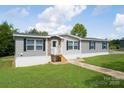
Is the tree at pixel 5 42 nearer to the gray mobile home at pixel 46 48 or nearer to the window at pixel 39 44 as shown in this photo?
the gray mobile home at pixel 46 48

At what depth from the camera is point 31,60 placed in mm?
16828

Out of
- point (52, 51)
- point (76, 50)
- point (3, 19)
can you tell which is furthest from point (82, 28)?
point (52, 51)

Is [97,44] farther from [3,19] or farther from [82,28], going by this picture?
[3,19]

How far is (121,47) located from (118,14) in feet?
73.3

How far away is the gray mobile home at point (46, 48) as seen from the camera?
16.0 meters

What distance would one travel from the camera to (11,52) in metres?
30.7

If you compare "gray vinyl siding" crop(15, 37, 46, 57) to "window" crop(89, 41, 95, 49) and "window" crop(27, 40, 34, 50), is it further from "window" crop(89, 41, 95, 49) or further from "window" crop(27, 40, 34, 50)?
"window" crop(89, 41, 95, 49)

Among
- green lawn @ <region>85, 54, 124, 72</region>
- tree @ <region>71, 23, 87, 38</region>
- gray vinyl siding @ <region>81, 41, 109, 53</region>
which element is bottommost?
green lawn @ <region>85, 54, 124, 72</region>

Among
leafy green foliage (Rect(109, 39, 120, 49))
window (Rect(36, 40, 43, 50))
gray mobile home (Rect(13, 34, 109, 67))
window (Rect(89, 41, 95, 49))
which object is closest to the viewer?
gray mobile home (Rect(13, 34, 109, 67))

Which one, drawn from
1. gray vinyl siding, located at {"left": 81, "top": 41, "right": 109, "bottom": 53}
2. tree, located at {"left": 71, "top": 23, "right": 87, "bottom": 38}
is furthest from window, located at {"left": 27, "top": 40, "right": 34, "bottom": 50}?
tree, located at {"left": 71, "top": 23, "right": 87, "bottom": 38}

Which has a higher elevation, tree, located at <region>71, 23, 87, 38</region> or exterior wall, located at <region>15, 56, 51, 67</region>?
tree, located at <region>71, 23, 87, 38</region>

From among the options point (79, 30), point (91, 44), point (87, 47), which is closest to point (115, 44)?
point (79, 30)

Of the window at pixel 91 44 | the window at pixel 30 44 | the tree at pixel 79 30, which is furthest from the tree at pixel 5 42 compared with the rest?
the tree at pixel 79 30

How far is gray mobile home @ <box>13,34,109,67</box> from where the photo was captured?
16.0 meters
